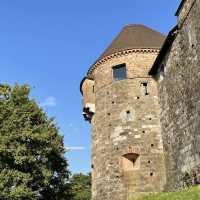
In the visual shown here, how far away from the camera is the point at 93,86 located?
1122 inches

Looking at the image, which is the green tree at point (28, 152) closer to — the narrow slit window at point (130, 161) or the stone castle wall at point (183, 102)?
the narrow slit window at point (130, 161)

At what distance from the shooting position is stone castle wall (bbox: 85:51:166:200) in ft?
77.9

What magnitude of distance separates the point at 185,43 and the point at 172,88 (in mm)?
2958

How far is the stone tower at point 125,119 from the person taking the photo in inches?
938

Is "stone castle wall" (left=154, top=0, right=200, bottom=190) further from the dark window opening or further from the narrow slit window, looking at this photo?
the narrow slit window

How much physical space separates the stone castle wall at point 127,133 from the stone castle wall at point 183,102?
3.25ft

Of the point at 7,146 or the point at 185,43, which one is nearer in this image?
the point at 185,43

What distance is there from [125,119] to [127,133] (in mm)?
995

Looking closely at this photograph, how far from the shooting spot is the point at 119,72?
26.9 m

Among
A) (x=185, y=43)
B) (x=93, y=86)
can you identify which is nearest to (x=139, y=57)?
(x=93, y=86)

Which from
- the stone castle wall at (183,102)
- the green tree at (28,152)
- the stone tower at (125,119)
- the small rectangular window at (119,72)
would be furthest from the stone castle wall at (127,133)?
the green tree at (28,152)

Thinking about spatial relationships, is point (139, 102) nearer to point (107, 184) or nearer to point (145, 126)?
point (145, 126)

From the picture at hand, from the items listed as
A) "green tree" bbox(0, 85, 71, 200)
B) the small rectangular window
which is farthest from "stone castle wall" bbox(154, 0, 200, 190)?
"green tree" bbox(0, 85, 71, 200)

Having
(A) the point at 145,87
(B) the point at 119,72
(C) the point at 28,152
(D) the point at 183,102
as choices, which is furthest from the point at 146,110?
(C) the point at 28,152
